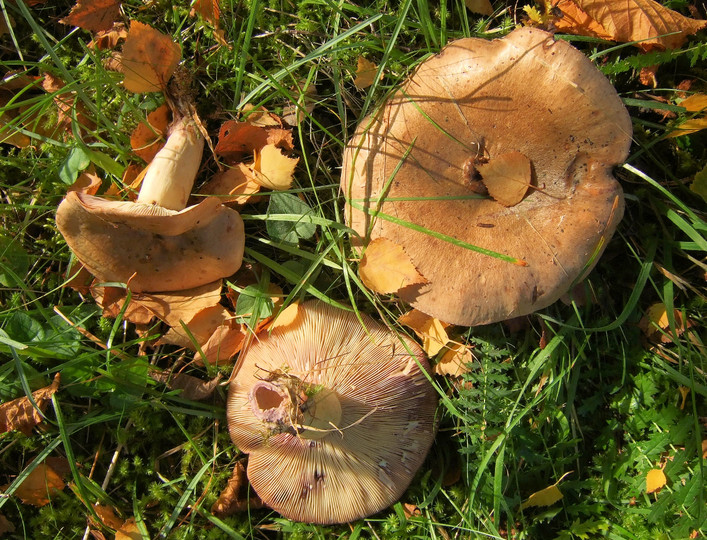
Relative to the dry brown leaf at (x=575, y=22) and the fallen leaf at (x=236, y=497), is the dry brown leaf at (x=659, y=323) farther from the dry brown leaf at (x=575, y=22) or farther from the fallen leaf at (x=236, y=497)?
the fallen leaf at (x=236, y=497)

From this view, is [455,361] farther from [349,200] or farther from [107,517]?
[107,517]

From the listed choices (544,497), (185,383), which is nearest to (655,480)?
(544,497)

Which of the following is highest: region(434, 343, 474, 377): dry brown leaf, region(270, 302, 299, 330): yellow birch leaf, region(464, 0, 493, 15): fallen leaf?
region(464, 0, 493, 15): fallen leaf

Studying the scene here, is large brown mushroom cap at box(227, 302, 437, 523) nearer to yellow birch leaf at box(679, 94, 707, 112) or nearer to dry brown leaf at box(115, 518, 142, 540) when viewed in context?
dry brown leaf at box(115, 518, 142, 540)

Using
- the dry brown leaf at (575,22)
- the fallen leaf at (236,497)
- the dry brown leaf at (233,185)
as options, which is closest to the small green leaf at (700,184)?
the dry brown leaf at (575,22)

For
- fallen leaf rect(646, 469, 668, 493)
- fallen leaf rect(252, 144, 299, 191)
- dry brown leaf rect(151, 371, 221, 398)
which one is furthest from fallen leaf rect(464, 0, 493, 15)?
fallen leaf rect(646, 469, 668, 493)

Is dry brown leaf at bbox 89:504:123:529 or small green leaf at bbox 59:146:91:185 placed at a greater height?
small green leaf at bbox 59:146:91:185
